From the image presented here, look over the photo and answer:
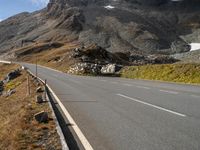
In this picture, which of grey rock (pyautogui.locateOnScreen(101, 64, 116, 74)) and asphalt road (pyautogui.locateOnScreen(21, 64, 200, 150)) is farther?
grey rock (pyautogui.locateOnScreen(101, 64, 116, 74))

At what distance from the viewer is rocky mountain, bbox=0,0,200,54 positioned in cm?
12875

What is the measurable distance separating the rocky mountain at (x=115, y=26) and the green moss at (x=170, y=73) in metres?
71.7

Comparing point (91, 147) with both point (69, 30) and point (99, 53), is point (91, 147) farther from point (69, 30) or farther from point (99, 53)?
point (69, 30)

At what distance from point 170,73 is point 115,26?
111 metres

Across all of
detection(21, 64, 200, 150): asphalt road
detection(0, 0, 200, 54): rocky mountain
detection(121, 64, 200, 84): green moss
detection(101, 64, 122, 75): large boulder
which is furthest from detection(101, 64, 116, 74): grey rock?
detection(0, 0, 200, 54): rocky mountain

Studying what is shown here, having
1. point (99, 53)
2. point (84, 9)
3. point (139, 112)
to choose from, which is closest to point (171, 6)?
point (84, 9)

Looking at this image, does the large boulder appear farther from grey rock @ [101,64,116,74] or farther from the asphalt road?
the asphalt road

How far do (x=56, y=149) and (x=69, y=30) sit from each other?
14810cm

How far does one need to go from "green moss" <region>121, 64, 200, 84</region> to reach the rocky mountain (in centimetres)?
7166

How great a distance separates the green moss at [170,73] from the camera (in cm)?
3184

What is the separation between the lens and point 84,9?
173625mm

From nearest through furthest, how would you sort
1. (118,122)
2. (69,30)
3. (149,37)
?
(118,122), (149,37), (69,30)

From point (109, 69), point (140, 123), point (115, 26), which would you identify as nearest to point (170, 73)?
point (109, 69)

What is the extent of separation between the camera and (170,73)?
35500mm
